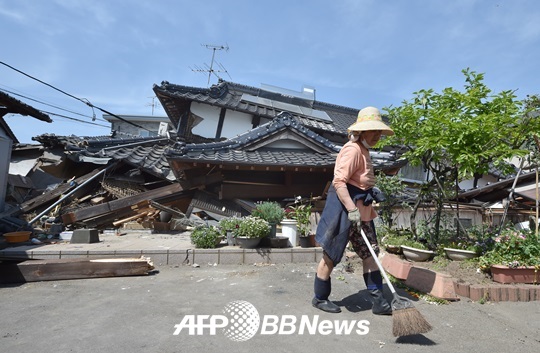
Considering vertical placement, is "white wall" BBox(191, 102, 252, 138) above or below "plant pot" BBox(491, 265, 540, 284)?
above

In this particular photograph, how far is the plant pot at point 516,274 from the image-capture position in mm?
4102

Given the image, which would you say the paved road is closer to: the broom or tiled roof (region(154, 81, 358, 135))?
the broom

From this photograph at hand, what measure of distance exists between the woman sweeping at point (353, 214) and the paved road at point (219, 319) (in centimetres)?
26

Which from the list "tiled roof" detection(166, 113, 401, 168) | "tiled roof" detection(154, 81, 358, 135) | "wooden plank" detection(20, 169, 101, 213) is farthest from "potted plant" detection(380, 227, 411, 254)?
"wooden plank" detection(20, 169, 101, 213)

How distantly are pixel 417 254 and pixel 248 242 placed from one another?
9.62 ft

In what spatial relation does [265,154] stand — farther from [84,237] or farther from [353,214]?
[353,214]

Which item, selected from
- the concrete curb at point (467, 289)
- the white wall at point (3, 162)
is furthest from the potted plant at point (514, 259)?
the white wall at point (3, 162)

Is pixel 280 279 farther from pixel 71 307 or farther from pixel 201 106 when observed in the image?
pixel 201 106

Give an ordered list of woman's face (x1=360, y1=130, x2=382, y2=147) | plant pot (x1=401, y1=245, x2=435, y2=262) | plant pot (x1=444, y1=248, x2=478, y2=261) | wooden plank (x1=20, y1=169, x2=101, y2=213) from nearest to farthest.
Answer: woman's face (x1=360, y1=130, x2=382, y2=147) → plant pot (x1=444, y1=248, x2=478, y2=261) → plant pot (x1=401, y1=245, x2=435, y2=262) → wooden plank (x1=20, y1=169, x2=101, y2=213)

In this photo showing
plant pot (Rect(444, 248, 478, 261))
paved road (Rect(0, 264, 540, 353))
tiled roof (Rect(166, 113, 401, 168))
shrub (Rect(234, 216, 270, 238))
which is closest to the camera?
paved road (Rect(0, 264, 540, 353))

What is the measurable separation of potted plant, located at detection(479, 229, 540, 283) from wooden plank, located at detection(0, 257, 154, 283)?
208 inches

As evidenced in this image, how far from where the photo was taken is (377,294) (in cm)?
328

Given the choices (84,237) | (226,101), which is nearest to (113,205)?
(84,237)

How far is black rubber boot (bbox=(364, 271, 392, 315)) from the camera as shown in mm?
3229
